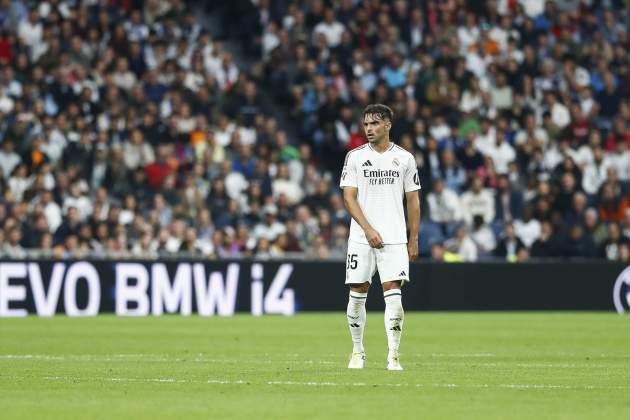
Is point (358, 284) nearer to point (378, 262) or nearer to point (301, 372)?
point (378, 262)

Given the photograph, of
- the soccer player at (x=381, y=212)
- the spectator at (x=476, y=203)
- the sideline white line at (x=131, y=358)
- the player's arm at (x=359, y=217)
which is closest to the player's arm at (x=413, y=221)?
the soccer player at (x=381, y=212)

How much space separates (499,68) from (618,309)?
6969 millimetres

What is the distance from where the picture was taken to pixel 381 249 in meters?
13.3

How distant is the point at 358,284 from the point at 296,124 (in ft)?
59.7

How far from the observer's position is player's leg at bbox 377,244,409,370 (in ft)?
43.1

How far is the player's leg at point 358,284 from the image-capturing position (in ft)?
43.9

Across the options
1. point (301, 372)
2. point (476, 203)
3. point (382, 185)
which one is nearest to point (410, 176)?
point (382, 185)

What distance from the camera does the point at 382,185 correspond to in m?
13.3

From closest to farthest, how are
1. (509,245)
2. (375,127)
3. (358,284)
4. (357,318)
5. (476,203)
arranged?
1. (375,127)
2. (358,284)
3. (357,318)
4. (509,245)
5. (476,203)

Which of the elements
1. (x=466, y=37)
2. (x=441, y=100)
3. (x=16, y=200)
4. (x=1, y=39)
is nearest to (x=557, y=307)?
(x=441, y=100)

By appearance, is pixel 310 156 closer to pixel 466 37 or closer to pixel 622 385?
pixel 466 37

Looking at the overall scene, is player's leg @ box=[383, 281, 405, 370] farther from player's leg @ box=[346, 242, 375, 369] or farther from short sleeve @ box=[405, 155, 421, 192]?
short sleeve @ box=[405, 155, 421, 192]

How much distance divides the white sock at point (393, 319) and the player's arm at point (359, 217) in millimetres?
477

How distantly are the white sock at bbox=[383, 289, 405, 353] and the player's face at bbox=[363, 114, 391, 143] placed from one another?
1.41 meters
